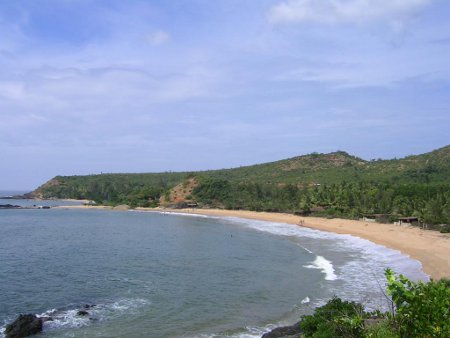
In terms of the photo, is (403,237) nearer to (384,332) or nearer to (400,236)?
(400,236)

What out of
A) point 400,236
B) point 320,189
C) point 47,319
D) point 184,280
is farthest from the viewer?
point 320,189

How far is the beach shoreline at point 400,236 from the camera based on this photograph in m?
36.4

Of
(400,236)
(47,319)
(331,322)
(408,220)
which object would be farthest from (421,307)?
(408,220)

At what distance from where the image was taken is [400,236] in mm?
52562

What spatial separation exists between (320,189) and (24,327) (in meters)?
76.8

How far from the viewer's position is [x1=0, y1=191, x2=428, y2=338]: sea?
75.8 ft

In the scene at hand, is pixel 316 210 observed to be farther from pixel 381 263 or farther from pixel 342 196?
pixel 381 263

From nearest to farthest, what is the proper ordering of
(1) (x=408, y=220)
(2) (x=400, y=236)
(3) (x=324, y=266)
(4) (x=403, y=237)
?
(3) (x=324, y=266) → (4) (x=403, y=237) → (2) (x=400, y=236) → (1) (x=408, y=220)

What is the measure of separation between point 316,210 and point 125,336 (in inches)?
2777

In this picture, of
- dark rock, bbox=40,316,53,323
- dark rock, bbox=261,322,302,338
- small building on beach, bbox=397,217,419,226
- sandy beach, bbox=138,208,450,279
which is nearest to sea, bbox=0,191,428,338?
dark rock, bbox=40,316,53,323

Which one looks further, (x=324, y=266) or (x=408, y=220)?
(x=408, y=220)

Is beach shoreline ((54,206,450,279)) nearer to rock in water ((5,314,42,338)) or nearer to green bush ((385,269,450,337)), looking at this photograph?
green bush ((385,269,450,337))

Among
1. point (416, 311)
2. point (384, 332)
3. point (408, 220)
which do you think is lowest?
point (408, 220)

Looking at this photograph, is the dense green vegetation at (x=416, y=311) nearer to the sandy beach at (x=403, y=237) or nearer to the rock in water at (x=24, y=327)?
the rock in water at (x=24, y=327)
